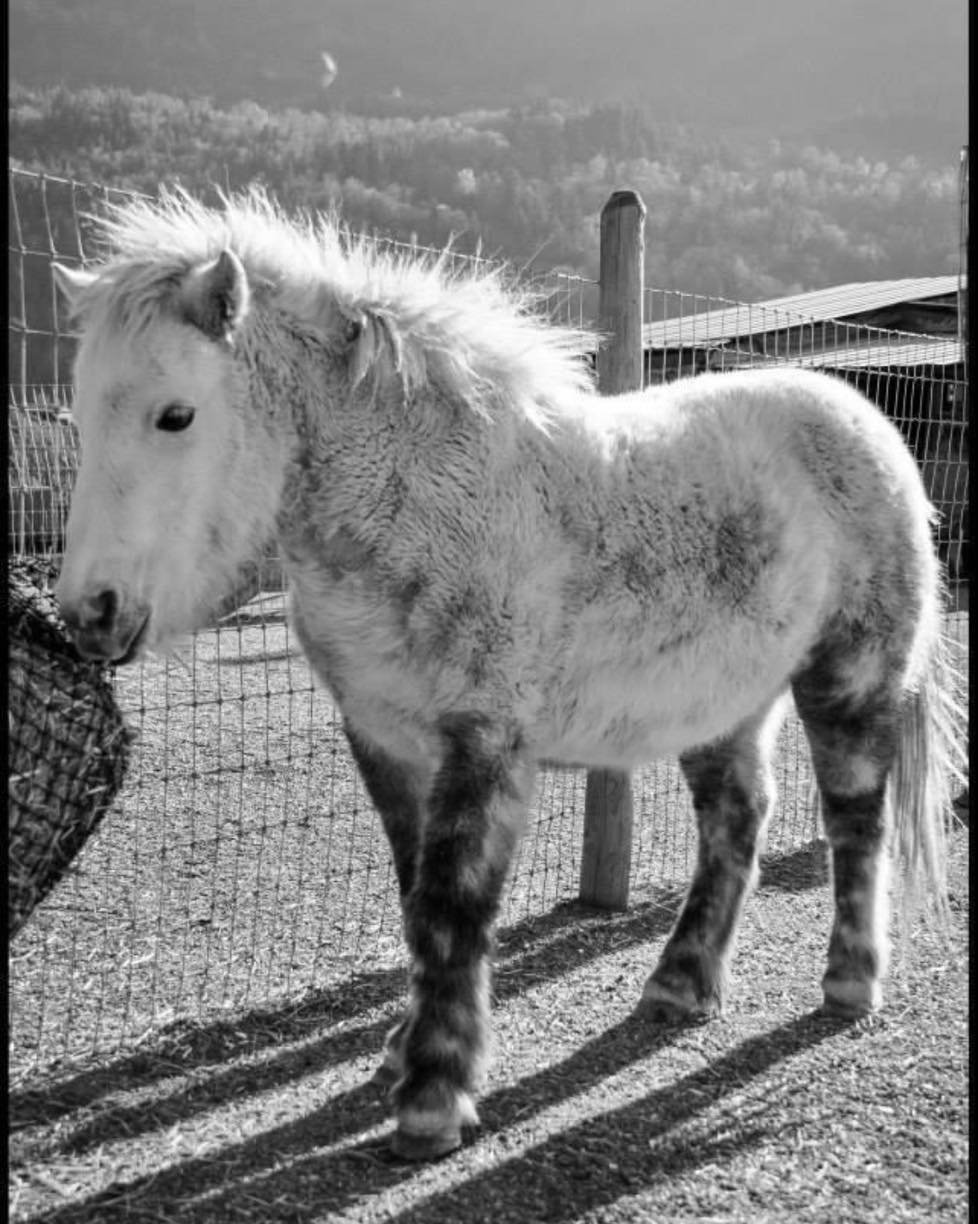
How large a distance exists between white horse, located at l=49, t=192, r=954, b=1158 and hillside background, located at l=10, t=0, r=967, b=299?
42.7 m

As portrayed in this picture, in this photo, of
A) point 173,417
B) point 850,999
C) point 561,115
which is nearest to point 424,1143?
point 850,999

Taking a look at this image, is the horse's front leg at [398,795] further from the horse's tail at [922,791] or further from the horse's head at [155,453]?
the horse's tail at [922,791]

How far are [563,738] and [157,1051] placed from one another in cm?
155

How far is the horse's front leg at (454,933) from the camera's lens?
102 inches

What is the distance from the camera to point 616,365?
4.39 meters

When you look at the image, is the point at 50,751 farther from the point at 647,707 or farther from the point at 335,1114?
the point at 647,707

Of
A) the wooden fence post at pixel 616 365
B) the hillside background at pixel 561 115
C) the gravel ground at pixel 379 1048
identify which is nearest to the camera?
the gravel ground at pixel 379 1048

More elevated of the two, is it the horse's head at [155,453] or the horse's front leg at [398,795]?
the horse's head at [155,453]

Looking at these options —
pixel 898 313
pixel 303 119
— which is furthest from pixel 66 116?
pixel 898 313

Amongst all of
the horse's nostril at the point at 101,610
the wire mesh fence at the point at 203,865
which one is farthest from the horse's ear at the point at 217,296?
the horse's nostril at the point at 101,610

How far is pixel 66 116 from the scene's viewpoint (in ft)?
247

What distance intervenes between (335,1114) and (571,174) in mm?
80367

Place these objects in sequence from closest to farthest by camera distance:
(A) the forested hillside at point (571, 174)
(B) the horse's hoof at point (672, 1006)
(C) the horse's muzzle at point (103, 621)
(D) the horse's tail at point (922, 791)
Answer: (C) the horse's muzzle at point (103, 621) → (B) the horse's hoof at point (672, 1006) → (D) the horse's tail at point (922, 791) → (A) the forested hillside at point (571, 174)

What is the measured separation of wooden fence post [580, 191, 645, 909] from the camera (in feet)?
14.3
